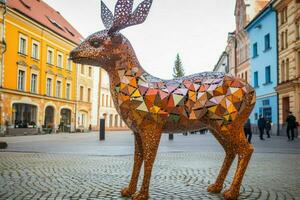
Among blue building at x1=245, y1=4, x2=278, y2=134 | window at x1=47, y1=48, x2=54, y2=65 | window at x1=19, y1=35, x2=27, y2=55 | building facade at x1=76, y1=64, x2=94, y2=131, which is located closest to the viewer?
blue building at x1=245, y1=4, x2=278, y2=134

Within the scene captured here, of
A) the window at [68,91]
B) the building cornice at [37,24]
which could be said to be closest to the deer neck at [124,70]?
the building cornice at [37,24]

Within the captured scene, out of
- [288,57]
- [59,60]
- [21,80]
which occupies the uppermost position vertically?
[59,60]

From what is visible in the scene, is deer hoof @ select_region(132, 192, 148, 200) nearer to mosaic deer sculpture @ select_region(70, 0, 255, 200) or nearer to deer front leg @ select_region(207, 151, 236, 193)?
mosaic deer sculpture @ select_region(70, 0, 255, 200)

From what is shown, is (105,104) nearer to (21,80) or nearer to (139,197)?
(21,80)

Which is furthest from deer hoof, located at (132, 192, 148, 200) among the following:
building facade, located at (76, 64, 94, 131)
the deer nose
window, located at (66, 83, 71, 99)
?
building facade, located at (76, 64, 94, 131)

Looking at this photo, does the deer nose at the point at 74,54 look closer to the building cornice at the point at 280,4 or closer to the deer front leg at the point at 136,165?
the deer front leg at the point at 136,165

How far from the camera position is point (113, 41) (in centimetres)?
501

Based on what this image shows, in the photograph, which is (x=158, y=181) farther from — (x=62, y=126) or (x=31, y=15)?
(x=62, y=126)

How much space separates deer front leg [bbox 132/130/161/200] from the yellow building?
28.6m

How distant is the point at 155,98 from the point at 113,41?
0.95m

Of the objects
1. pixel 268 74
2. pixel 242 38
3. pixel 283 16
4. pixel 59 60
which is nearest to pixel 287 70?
pixel 268 74

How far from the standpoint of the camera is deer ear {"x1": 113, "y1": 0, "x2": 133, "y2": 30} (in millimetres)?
4848

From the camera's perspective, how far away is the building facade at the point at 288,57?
27.3 meters

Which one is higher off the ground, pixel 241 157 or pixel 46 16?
pixel 46 16
